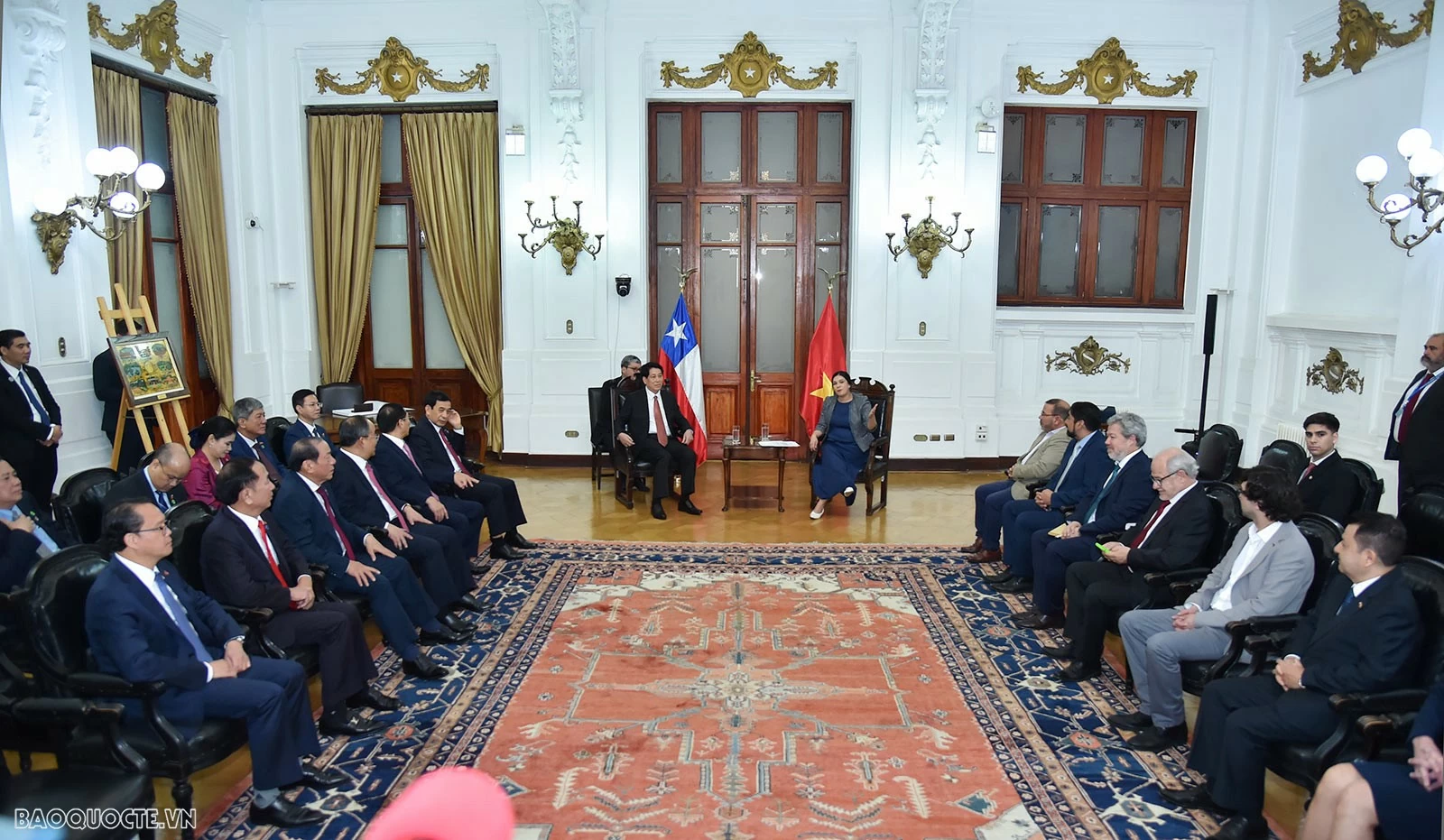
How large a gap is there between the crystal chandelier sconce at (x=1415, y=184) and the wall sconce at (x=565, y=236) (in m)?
6.61

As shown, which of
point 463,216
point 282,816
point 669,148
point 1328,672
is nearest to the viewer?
point 1328,672

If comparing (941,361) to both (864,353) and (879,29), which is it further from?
(879,29)

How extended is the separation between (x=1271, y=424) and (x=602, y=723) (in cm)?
778

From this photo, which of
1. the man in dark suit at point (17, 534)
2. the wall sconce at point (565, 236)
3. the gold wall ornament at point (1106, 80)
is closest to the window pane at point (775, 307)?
the wall sconce at point (565, 236)

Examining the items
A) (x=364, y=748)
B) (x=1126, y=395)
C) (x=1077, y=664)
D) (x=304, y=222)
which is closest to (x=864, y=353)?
(x=1126, y=395)

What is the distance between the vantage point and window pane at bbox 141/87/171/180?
846 centimetres

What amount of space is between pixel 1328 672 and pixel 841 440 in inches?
199

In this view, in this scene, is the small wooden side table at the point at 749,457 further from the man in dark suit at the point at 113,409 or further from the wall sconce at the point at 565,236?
the man in dark suit at the point at 113,409

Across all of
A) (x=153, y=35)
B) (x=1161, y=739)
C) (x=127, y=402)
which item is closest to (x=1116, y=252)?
(x=1161, y=739)

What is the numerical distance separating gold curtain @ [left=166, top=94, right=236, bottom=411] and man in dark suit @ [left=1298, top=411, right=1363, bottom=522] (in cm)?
904

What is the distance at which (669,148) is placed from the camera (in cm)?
1028

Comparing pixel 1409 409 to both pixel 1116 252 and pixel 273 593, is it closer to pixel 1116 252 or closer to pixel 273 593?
pixel 1116 252

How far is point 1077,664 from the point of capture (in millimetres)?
5035

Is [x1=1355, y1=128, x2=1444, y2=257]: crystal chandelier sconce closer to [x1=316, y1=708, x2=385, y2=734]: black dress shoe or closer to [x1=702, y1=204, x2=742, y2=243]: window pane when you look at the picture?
[x1=702, y1=204, x2=742, y2=243]: window pane
